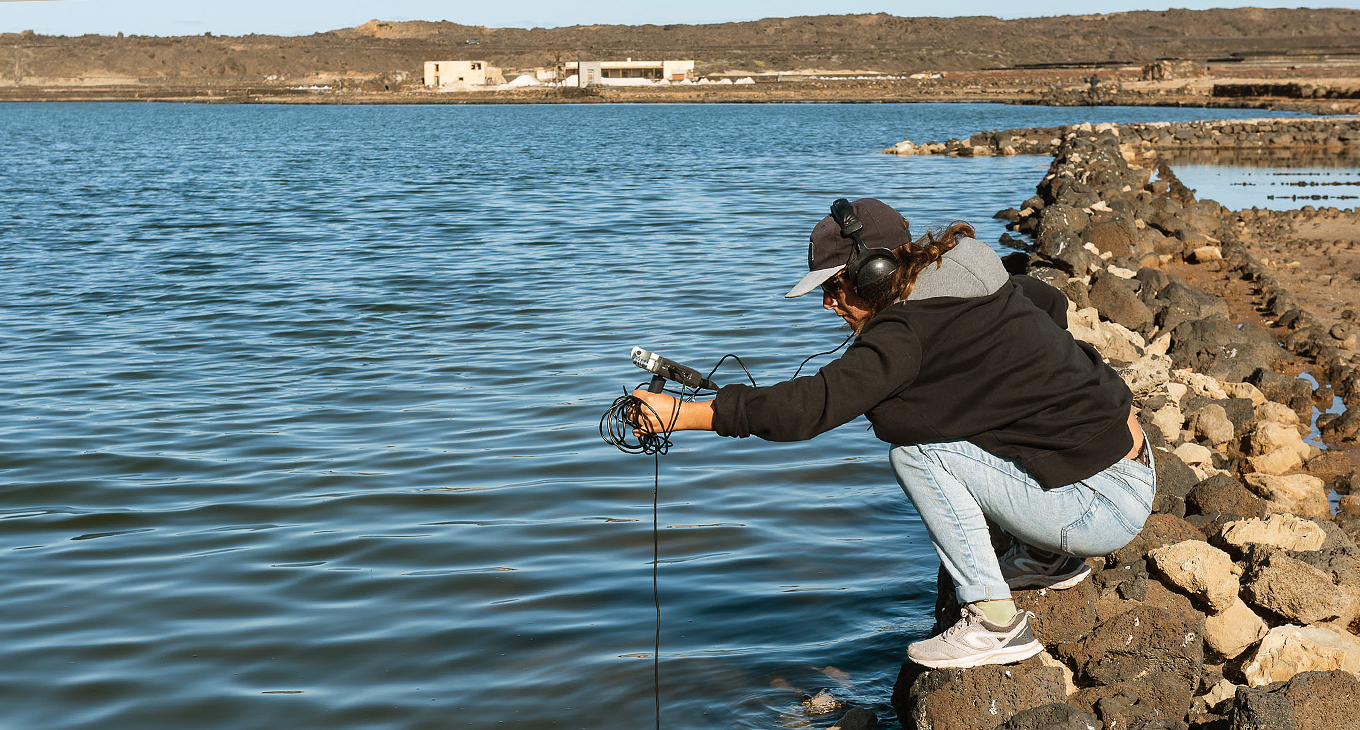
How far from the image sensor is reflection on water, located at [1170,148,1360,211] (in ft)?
65.8

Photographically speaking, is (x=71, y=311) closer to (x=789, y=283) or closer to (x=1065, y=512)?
(x=789, y=283)

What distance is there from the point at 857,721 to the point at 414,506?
302 centimetres

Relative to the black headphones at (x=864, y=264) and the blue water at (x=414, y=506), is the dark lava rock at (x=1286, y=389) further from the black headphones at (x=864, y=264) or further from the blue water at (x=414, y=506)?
the black headphones at (x=864, y=264)

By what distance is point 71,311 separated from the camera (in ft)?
39.1

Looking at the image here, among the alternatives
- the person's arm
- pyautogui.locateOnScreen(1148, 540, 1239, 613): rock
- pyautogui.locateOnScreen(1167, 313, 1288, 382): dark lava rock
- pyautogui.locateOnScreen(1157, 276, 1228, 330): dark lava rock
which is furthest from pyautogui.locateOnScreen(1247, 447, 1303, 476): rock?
the person's arm

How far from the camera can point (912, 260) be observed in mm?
3160

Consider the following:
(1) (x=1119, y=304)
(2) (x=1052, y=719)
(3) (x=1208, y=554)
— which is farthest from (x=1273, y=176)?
(2) (x=1052, y=719)

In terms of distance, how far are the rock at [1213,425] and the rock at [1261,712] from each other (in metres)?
3.41

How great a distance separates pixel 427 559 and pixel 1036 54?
157 metres

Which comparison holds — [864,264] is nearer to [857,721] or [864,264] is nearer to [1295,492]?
[857,721]

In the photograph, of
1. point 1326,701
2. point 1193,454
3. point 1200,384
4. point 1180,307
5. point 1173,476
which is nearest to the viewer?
point 1326,701

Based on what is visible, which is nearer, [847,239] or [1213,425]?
[847,239]

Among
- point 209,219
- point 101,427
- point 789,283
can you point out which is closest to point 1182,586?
point 101,427

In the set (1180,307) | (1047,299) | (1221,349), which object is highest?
(1047,299)
